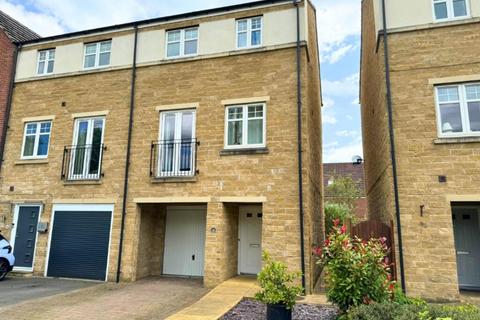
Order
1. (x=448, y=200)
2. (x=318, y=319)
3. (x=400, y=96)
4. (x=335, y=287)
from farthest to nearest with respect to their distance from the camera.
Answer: (x=400, y=96) < (x=448, y=200) < (x=318, y=319) < (x=335, y=287)

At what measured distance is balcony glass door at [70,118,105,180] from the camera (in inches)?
469

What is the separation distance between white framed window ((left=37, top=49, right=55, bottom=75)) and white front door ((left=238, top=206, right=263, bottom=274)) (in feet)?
30.1

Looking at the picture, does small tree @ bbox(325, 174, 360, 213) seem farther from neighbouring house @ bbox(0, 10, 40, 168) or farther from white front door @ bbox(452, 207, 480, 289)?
neighbouring house @ bbox(0, 10, 40, 168)

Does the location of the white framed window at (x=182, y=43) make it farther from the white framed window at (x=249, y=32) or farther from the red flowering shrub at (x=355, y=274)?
the red flowering shrub at (x=355, y=274)

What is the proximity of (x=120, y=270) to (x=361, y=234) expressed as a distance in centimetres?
727

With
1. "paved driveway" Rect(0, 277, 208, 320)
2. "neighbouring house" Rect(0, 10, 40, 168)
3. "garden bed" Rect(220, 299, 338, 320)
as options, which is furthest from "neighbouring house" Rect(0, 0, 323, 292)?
"garden bed" Rect(220, 299, 338, 320)

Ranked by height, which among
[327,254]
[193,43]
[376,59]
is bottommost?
[327,254]

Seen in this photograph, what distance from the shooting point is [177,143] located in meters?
11.1

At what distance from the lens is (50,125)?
12.8m

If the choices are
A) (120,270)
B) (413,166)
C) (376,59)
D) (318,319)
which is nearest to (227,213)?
(120,270)

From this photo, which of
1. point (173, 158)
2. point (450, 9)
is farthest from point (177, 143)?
point (450, 9)

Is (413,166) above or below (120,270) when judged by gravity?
above

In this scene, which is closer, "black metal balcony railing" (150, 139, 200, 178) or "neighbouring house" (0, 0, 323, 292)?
"neighbouring house" (0, 0, 323, 292)

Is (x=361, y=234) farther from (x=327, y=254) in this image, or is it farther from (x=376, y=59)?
(x=376, y=59)
